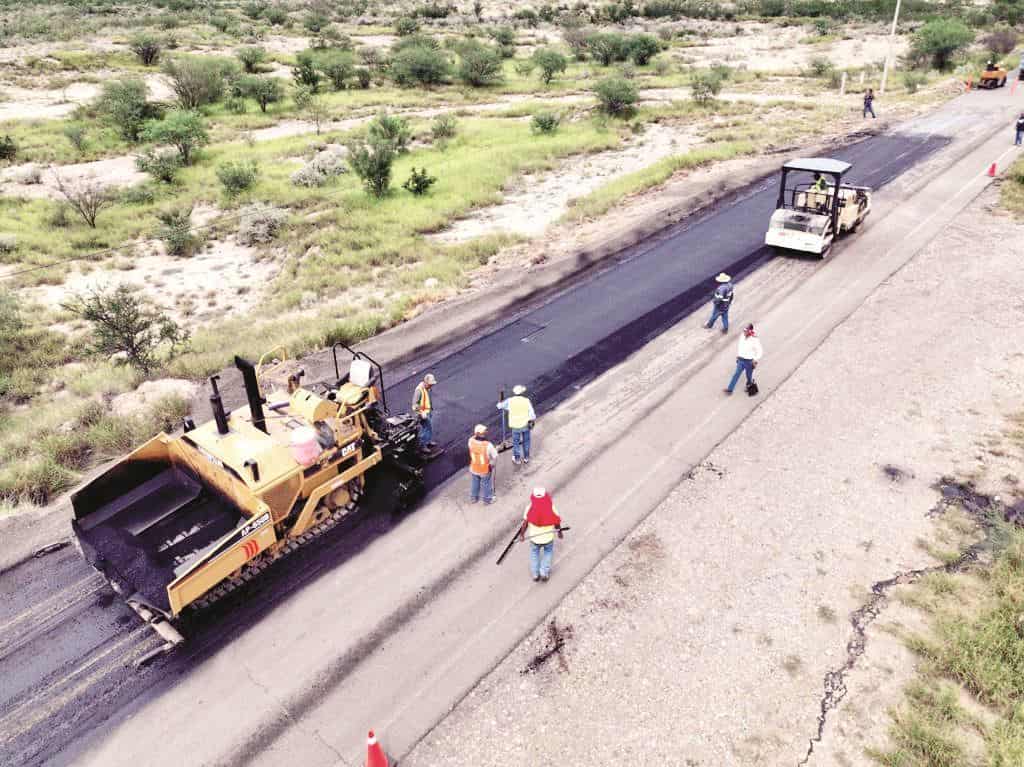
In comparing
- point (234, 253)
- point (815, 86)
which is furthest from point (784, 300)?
point (815, 86)

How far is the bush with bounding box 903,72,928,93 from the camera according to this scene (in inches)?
1642

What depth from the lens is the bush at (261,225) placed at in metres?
24.8

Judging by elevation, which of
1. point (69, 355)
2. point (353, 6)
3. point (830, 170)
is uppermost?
point (353, 6)

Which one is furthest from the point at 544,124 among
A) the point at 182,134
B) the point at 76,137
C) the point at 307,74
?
the point at 76,137

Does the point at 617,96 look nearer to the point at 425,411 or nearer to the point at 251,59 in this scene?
the point at 251,59

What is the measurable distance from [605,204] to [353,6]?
3367 inches

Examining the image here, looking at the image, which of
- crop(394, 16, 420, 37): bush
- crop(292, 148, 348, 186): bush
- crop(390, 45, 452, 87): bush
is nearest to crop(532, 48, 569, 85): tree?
crop(390, 45, 452, 87): bush

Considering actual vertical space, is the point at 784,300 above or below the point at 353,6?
below

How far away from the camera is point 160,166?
99.3 feet

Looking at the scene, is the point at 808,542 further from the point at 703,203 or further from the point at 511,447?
the point at 703,203

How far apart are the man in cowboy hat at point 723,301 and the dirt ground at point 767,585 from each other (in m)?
2.11

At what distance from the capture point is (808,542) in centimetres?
977

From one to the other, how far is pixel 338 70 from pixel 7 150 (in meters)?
23.1

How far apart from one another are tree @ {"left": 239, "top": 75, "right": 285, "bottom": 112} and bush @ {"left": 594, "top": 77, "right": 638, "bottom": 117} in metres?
21.4
